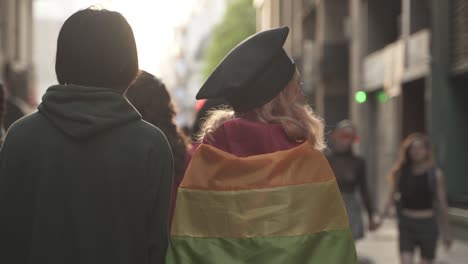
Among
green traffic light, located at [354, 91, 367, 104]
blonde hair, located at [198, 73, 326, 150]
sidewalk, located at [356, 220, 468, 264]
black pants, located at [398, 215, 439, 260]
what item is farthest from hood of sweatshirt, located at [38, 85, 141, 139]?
green traffic light, located at [354, 91, 367, 104]

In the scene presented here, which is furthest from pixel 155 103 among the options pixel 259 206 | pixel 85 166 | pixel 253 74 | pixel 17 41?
pixel 17 41

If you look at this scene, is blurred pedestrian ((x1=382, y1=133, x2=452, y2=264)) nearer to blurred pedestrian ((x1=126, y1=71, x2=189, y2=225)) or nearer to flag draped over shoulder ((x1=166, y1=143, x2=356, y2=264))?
blurred pedestrian ((x1=126, y1=71, x2=189, y2=225))

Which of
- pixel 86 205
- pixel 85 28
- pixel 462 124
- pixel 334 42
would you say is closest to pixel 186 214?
pixel 86 205

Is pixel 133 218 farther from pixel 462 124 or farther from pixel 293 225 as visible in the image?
pixel 462 124

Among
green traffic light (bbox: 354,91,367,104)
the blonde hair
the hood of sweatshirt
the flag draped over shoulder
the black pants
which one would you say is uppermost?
the hood of sweatshirt

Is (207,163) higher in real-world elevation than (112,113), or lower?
lower

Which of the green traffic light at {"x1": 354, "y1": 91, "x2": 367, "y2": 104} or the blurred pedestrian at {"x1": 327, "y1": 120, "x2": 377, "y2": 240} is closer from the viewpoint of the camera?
the blurred pedestrian at {"x1": 327, "y1": 120, "x2": 377, "y2": 240}

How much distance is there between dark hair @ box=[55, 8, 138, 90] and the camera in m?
3.56

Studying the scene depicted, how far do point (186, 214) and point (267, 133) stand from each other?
1.56 feet

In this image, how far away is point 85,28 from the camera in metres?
3.57

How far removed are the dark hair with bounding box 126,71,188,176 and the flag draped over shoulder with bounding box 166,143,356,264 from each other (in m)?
1.40

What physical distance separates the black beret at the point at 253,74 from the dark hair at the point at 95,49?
1.47ft

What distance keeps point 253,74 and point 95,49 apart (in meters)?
0.71

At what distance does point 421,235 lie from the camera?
32.4 feet
